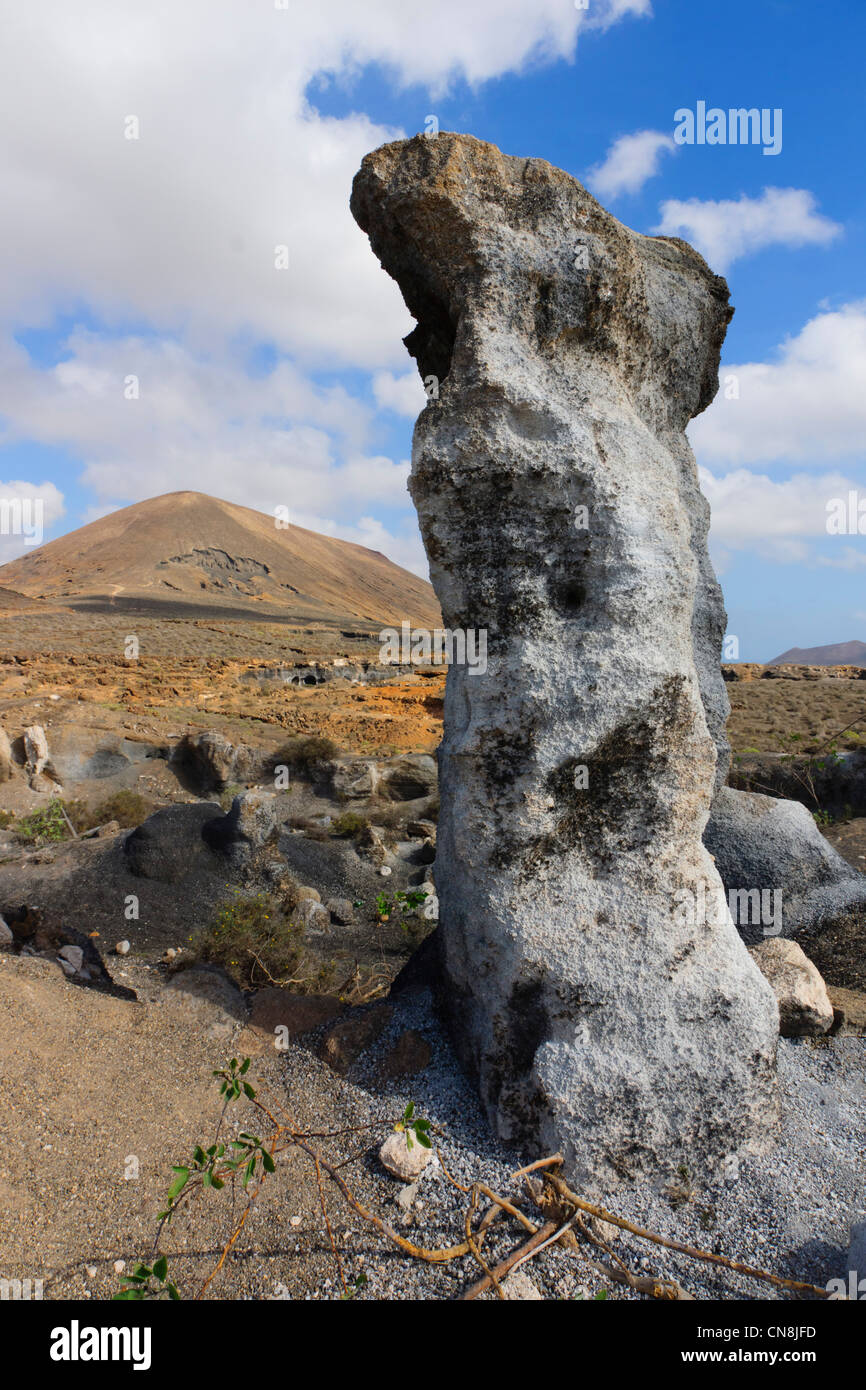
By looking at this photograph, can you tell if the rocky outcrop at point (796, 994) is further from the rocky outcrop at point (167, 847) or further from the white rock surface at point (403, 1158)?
the rocky outcrop at point (167, 847)

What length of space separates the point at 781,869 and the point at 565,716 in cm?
254

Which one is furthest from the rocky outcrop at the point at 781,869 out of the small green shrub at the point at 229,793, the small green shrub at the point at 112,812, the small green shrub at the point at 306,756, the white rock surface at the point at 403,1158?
the small green shrub at the point at 229,793

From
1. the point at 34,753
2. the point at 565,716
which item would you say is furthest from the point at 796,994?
the point at 34,753

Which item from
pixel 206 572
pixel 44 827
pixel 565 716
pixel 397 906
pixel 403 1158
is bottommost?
pixel 397 906

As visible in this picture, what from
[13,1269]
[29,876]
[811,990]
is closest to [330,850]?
[29,876]

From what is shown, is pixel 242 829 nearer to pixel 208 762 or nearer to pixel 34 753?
pixel 208 762

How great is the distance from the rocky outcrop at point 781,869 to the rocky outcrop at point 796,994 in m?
0.70

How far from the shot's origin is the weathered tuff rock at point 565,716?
10.4 feet

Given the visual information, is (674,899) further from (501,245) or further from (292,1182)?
(501,245)

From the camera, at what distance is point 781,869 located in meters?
4.96

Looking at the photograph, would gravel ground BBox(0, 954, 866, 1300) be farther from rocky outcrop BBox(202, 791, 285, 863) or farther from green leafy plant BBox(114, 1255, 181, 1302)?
rocky outcrop BBox(202, 791, 285, 863)

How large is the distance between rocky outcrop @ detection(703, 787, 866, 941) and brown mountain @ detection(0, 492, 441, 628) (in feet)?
141

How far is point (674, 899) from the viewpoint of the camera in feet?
11.2
